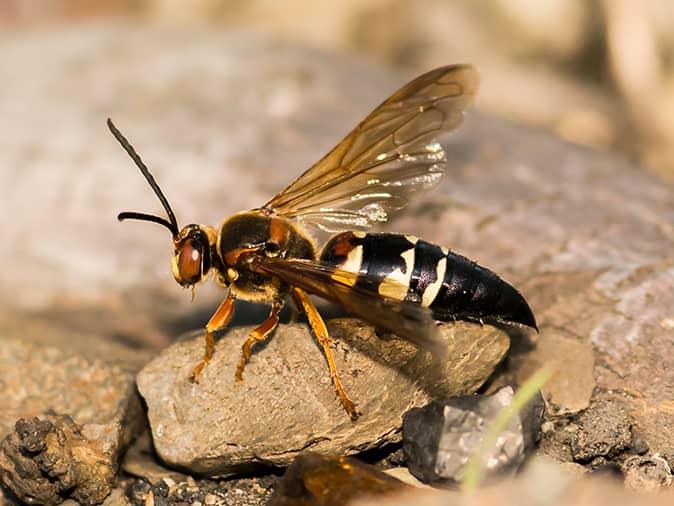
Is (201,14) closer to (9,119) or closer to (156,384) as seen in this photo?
(9,119)

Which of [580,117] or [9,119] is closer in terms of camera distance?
[9,119]

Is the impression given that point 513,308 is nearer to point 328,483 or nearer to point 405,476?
point 405,476

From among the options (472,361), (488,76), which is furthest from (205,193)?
(488,76)

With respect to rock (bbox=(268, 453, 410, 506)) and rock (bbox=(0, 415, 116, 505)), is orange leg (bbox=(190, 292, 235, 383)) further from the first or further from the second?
rock (bbox=(268, 453, 410, 506))

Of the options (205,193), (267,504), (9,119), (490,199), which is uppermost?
(9,119)

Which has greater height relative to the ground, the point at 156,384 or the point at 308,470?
the point at 156,384

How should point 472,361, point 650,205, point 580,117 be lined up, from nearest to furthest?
1. point 472,361
2. point 650,205
3. point 580,117
